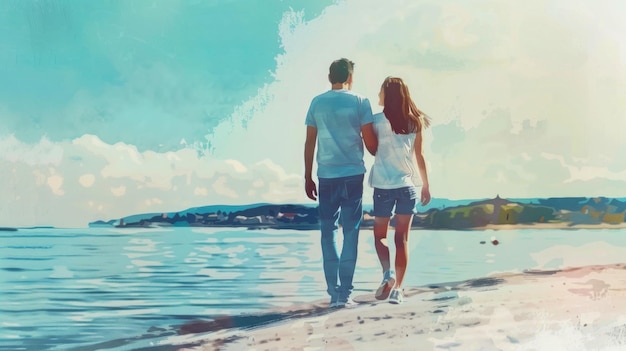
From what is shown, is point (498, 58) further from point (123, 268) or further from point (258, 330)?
point (123, 268)

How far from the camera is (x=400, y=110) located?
3193mm

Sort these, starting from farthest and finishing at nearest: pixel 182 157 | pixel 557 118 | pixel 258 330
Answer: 1. pixel 557 118
2. pixel 182 157
3. pixel 258 330

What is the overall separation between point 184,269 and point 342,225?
1.08m

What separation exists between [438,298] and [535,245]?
0.76 m

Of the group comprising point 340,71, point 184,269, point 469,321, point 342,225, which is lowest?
point 469,321

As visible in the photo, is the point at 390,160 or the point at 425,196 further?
the point at 425,196

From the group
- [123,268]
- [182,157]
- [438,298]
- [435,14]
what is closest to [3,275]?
[123,268]

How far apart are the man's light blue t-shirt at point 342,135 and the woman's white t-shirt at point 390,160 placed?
0.09 m

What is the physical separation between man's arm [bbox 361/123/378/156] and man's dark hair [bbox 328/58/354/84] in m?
0.26

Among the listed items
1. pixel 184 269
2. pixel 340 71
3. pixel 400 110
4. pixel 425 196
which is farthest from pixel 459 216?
pixel 184 269

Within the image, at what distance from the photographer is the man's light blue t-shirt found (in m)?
3.11

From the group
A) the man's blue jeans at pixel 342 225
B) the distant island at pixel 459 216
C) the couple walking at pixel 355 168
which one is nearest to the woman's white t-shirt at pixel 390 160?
the couple walking at pixel 355 168

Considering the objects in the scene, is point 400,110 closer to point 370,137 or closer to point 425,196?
point 370,137

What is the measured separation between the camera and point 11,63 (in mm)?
3441
